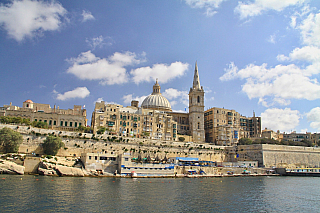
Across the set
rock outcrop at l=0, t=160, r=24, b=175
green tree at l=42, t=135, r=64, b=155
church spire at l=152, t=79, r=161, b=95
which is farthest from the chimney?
rock outcrop at l=0, t=160, r=24, b=175

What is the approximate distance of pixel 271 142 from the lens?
78.0 m

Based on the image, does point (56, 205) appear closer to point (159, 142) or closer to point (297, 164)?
point (159, 142)

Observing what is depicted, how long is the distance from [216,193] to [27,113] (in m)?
48.6

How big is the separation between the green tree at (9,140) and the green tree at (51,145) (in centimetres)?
485

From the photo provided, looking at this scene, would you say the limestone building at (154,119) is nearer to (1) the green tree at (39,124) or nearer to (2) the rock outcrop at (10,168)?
(1) the green tree at (39,124)

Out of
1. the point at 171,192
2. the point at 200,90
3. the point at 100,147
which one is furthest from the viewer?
the point at 200,90

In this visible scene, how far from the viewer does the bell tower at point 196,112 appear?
80062mm

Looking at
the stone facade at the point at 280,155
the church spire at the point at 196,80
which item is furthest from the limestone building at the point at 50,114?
the stone facade at the point at 280,155

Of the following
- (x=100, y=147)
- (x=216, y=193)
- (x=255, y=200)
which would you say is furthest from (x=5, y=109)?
(x=255, y=200)

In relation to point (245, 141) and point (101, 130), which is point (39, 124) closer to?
point (101, 130)

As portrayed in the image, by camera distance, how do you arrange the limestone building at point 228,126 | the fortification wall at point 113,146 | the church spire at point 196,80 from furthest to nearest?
the church spire at point 196,80 < the limestone building at point 228,126 < the fortification wall at point 113,146

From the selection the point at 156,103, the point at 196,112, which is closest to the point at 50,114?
the point at 156,103

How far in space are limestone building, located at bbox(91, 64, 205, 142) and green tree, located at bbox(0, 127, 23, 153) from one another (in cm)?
1925

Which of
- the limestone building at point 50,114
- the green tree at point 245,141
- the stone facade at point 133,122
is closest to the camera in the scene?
the limestone building at point 50,114
